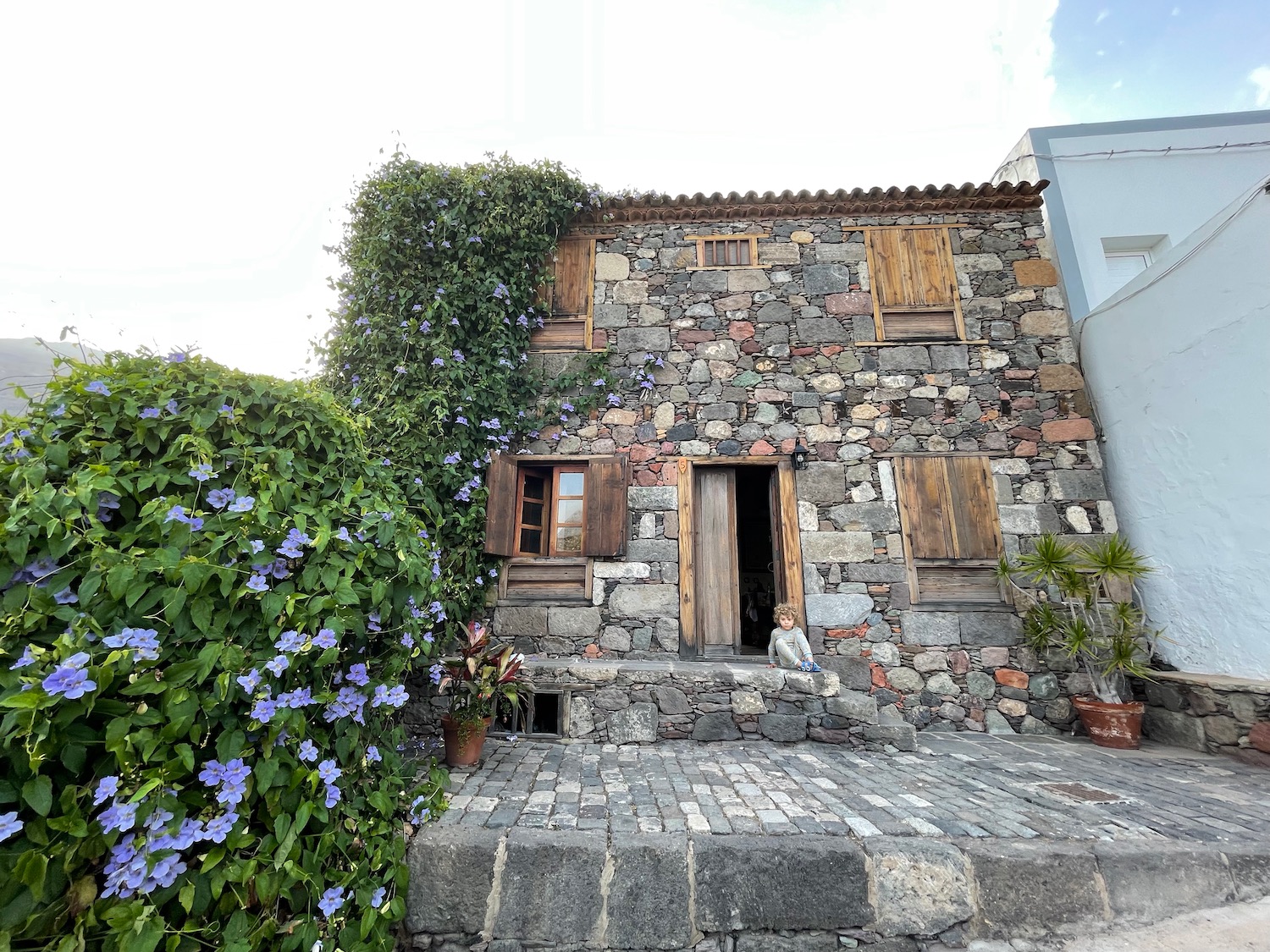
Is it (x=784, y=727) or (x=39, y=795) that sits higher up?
(x=39, y=795)

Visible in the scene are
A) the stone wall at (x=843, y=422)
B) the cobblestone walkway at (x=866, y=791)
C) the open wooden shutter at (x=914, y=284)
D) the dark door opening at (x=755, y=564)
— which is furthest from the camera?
the dark door opening at (x=755, y=564)

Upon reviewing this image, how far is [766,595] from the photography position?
8.53 metres

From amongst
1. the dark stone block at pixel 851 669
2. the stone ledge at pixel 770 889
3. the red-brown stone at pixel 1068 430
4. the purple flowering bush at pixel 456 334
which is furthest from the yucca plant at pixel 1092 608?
the purple flowering bush at pixel 456 334

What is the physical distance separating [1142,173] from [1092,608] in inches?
233

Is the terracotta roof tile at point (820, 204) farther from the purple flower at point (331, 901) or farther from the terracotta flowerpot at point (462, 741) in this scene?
the purple flower at point (331, 901)

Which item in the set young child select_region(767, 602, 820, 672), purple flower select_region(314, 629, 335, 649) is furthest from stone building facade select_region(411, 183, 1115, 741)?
purple flower select_region(314, 629, 335, 649)

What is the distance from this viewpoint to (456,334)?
468cm

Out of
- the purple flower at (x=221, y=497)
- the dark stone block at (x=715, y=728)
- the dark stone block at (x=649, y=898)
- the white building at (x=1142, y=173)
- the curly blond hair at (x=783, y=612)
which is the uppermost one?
the white building at (x=1142, y=173)

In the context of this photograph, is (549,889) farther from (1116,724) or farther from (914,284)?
(914,284)

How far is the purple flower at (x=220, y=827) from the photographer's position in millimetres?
1523

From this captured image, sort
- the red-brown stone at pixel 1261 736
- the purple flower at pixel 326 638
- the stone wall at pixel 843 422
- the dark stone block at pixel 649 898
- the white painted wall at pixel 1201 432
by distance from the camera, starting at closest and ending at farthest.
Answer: the purple flower at pixel 326 638 < the dark stone block at pixel 649 898 < the red-brown stone at pixel 1261 736 < the white painted wall at pixel 1201 432 < the stone wall at pixel 843 422

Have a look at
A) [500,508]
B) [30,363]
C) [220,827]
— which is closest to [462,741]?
[220,827]

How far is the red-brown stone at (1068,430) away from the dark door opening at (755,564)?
343cm

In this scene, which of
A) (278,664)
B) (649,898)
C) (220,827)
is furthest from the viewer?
(649,898)
